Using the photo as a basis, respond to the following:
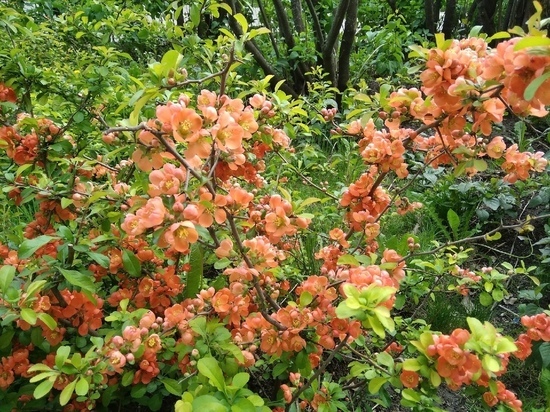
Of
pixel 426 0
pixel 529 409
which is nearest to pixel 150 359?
pixel 529 409

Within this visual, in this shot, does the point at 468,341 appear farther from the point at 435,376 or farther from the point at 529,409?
the point at 529,409

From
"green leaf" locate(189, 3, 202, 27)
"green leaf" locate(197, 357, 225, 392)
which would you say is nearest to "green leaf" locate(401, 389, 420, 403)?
"green leaf" locate(197, 357, 225, 392)

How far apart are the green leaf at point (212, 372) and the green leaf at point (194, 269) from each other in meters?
0.30

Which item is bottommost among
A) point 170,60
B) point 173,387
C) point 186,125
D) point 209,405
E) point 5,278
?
point 173,387

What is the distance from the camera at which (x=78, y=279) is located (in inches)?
39.6

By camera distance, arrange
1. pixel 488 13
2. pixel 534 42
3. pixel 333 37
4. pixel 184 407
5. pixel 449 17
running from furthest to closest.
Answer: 1. pixel 449 17
2. pixel 488 13
3. pixel 333 37
4. pixel 184 407
5. pixel 534 42

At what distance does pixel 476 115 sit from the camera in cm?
92

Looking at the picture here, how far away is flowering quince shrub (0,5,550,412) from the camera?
807 millimetres

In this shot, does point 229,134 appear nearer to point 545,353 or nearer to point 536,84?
point 536,84

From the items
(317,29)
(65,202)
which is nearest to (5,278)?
(65,202)

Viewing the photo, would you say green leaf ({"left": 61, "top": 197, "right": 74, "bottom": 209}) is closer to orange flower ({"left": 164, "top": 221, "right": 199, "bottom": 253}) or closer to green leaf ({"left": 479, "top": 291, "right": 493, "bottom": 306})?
orange flower ({"left": 164, "top": 221, "right": 199, "bottom": 253})

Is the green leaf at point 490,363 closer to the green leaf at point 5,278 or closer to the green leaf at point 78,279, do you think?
the green leaf at point 78,279

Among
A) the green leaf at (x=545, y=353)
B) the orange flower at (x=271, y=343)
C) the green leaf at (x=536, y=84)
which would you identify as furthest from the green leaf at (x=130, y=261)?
the green leaf at (x=545, y=353)

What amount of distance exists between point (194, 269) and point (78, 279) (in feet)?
0.80
